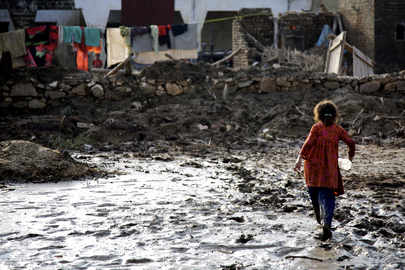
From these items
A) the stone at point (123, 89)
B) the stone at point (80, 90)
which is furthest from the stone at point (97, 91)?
the stone at point (123, 89)

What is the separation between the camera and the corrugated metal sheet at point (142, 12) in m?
21.2

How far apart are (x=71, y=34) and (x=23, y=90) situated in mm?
2730

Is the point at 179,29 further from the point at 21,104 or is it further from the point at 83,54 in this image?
the point at 21,104

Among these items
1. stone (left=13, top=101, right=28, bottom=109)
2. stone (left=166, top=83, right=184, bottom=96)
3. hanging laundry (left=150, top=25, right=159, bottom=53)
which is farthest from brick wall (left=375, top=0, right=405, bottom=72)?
stone (left=13, top=101, right=28, bottom=109)

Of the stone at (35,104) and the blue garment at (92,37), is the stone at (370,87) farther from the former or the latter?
the stone at (35,104)

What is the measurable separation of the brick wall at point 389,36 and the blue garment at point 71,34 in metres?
10.9

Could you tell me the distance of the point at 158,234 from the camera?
401 cm

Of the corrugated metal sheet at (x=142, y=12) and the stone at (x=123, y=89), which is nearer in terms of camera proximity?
the stone at (x=123, y=89)

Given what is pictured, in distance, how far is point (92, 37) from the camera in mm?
14836

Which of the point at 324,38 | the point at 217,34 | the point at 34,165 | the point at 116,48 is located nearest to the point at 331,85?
the point at 116,48

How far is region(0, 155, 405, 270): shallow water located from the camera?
340 centimetres

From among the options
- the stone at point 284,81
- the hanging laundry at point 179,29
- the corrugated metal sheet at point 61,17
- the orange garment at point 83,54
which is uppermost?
the corrugated metal sheet at point 61,17

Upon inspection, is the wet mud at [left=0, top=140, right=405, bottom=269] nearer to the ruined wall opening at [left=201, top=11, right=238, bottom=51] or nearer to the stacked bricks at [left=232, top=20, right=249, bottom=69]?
the stacked bricks at [left=232, top=20, right=249, bottom=69]

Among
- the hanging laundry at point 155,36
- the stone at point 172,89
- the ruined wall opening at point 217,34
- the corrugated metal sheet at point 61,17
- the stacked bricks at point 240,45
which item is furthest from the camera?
the ruined wall opening at point 217,34
